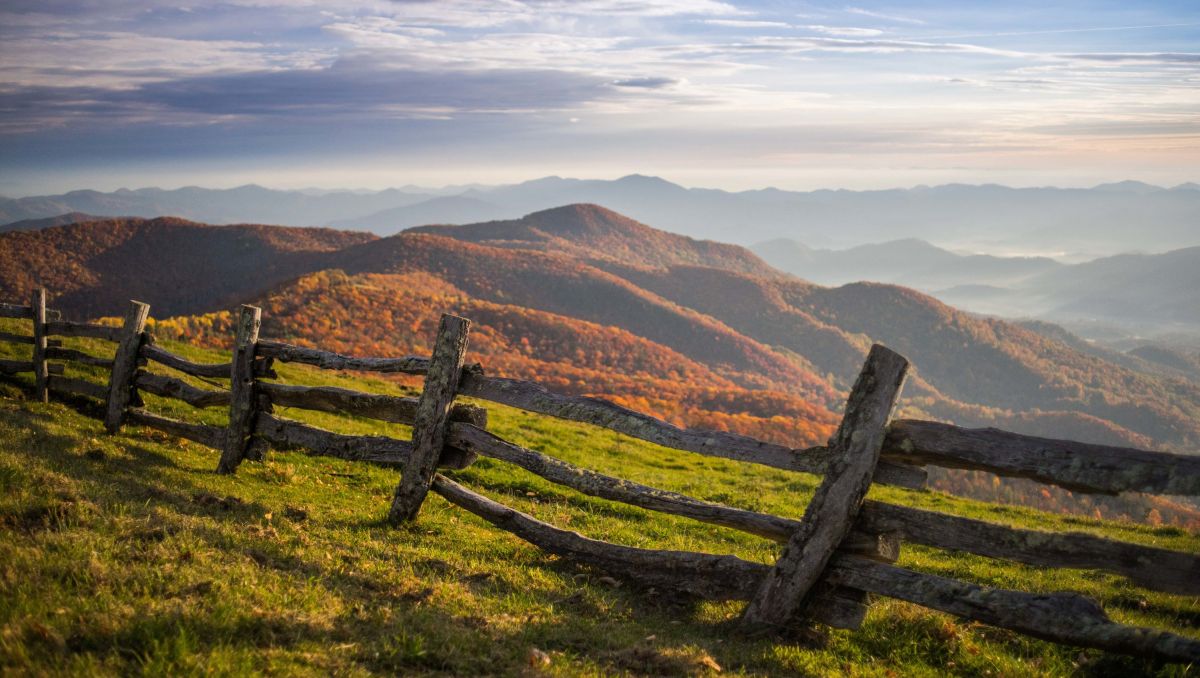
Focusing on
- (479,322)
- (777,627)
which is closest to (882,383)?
(777,627)

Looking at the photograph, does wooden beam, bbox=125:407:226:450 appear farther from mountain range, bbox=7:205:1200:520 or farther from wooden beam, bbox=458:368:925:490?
mountain range, bbox=7:205:1200:520

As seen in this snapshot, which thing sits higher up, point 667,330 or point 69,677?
point 69,677

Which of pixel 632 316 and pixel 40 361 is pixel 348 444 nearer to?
pixel 40 361

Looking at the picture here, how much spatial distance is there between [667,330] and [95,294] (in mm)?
94126

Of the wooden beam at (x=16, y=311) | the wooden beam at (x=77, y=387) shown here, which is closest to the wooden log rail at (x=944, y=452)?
the wooden beam at (x=77, y=387)

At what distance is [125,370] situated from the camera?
31.9 feet

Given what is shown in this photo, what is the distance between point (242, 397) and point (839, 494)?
7.20 meters

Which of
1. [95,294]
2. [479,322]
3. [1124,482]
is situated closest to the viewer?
[1124,482]

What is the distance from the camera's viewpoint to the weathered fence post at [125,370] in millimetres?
9672

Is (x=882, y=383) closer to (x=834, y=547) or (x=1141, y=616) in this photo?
(x=834, y=547)

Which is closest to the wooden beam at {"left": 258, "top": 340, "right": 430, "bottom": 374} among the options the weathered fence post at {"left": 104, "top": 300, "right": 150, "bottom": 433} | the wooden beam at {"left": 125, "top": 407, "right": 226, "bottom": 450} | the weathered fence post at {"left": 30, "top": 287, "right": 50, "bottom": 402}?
the wooden beam at {"left": 125, "top": 407, "right": 226, "bottom": 450}

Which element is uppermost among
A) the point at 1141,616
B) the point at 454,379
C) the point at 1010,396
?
the point at 454,379

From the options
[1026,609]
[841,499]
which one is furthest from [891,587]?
[1026,609]

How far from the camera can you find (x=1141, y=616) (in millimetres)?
6691
